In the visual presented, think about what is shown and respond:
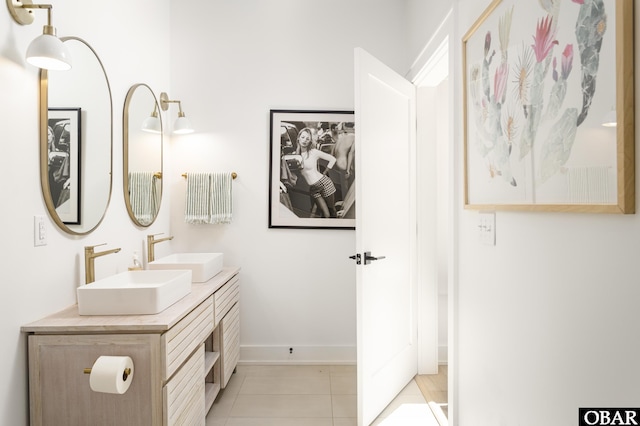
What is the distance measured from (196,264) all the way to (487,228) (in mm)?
1550

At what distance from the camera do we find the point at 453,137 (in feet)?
5.65

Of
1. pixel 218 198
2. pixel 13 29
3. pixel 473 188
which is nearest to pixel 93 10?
pixel 13 29

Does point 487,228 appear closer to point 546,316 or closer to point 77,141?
point 546,316

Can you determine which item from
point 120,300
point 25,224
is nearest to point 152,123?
point 25,224

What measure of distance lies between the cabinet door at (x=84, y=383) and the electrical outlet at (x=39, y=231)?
0.36 metres

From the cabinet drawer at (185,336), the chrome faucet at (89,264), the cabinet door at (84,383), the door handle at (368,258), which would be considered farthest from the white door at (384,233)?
the chrome faucet at (89,264)

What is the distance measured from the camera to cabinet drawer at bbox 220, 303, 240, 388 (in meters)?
2.23

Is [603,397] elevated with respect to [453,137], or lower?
lower

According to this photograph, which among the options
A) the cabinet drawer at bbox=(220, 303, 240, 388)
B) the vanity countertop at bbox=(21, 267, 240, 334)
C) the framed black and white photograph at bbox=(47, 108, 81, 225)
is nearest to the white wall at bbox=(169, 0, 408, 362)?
the cabinet drawer at bbox=(220, 303, 240, 388)

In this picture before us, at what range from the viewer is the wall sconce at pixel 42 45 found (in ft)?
4.23

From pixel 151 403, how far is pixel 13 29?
1464 mm

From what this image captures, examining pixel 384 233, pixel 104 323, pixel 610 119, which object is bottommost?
pixel 104 323

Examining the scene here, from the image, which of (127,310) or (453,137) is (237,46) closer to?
(453,137)

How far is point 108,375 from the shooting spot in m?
1.24
